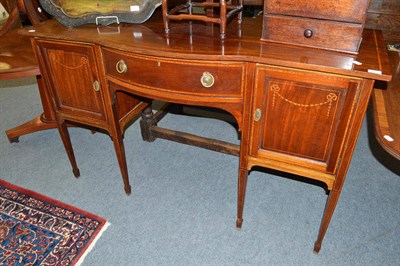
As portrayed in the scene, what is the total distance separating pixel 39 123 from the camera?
8.98ft

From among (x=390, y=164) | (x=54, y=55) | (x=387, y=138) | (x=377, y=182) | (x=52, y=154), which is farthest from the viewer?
(x=52, y=154)

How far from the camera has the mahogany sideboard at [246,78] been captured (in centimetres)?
121

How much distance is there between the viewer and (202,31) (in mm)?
1528

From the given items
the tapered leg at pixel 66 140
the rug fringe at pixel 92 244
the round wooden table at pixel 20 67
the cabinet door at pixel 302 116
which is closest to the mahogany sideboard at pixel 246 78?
the cabinet door at pixel 302 116

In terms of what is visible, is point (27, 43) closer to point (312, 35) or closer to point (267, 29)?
point (267, 29)

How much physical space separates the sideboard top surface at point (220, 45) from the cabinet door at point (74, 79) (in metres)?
0.08

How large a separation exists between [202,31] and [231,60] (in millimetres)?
342

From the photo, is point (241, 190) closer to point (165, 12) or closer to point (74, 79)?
point (165, 12)

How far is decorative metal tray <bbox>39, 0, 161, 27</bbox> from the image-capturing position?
1610 mm

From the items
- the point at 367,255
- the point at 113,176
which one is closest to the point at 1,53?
the point at 113,176

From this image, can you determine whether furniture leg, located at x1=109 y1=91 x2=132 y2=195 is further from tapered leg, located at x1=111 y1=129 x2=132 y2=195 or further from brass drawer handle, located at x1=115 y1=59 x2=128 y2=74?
brass drawer handle, located at x1=115 y1=59 x2=128 y2=74

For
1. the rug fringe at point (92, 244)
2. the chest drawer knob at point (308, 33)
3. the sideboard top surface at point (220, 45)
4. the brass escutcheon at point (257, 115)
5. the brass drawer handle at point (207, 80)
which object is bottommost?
the rug fringe at point (92, 244)

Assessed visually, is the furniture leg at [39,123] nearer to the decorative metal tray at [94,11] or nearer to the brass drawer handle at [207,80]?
the decorative metal tray at [94,11]

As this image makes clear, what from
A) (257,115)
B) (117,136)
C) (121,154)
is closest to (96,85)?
(117,136)
